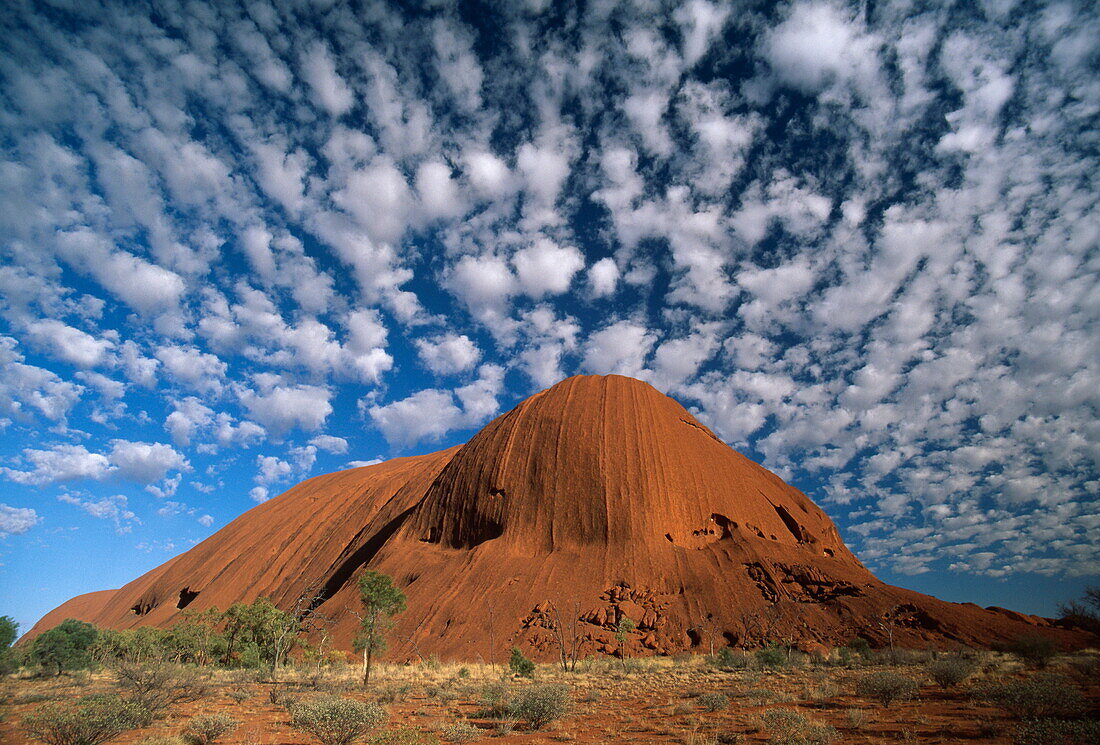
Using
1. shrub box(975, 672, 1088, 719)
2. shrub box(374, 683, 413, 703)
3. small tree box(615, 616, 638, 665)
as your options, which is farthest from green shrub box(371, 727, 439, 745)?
small tree box(615, 616, 638, 665)

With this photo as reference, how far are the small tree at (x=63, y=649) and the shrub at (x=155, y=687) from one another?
15422 mm

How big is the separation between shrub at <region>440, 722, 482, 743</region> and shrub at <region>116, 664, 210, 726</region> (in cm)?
799

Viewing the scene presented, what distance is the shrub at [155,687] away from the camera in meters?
13.5

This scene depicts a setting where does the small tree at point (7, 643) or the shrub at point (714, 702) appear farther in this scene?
the small tree at point (7, 643)

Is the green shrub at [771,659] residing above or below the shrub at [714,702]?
below

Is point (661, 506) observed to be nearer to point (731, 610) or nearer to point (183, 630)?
point (731, 610)

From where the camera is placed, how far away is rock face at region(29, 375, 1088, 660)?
3112cm

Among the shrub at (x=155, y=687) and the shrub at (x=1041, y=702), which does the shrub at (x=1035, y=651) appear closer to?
the shrub at (x=1041, y=702)

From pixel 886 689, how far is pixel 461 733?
406 inches

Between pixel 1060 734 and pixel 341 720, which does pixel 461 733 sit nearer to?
pixel 341 720

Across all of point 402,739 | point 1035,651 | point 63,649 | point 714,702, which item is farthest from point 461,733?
point 63,649

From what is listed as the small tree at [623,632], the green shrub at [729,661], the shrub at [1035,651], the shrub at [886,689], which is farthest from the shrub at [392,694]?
the shrub at [1035,651]

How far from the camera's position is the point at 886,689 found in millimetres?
12320

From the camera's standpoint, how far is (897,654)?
23.0m
